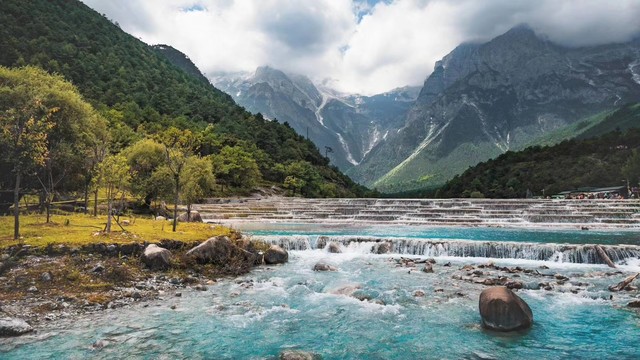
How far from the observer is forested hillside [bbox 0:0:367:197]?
405 feet

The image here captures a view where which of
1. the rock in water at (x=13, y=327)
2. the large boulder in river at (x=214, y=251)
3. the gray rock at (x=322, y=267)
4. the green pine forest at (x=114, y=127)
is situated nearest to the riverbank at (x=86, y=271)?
the large boulder in river at (x=214, y=251)

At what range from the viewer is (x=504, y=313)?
666 inches

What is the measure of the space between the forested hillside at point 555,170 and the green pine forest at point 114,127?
49928 mm

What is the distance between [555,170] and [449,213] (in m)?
89.6

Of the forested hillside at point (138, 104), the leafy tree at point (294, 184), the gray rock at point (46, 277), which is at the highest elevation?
the forested hillside at point (138, 104)

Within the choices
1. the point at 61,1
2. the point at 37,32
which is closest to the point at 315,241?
the point at 37,32

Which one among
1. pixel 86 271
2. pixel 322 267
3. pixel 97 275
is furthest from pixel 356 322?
pixel 86 271

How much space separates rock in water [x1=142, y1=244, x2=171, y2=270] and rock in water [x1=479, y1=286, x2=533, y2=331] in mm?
19183

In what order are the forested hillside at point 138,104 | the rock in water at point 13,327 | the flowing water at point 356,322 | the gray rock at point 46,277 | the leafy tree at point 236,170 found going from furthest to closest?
the forested hillside at point 138,104, the leafy tree at point 236,170, the gray rock at point 46,277, the rock in water at point 13,327, the flowing water at point 356,322

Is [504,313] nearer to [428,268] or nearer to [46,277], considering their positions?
[428,268]

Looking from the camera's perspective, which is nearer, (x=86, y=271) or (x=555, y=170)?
(x=86, y=271)

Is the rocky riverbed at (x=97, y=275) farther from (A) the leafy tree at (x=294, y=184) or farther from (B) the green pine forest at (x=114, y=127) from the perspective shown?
(A) the leafy tree at (x=294, y=184)

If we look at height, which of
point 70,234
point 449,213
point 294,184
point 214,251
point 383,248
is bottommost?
point 383,248

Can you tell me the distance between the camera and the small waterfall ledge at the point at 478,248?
32.1 m
